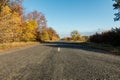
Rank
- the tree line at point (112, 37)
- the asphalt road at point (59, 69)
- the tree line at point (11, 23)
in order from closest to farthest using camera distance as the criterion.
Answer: the asphalt road at point (59, 69)
the tree line at point (11, 23)
the tree line at point (112, 37)

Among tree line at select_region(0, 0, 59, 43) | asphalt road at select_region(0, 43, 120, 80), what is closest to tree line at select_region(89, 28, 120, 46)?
tree line at select_region(0, 0, 59, 43)

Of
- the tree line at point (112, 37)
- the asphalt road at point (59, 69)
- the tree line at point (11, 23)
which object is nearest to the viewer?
the asphalt road at point (59, 69)

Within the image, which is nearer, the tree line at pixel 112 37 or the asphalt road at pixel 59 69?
the asphalt road at pixel 59 69

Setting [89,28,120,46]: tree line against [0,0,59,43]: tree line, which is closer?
[0,0,59,43]: tree line

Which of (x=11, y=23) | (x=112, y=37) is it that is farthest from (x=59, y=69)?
(x=112, y=37)

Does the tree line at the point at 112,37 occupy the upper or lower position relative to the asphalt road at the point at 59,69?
upper

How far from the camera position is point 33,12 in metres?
66.1

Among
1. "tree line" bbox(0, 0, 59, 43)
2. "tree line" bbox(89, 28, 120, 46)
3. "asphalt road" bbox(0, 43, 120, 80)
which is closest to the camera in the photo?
"asphalt road" bbox(0, 43, 120, 80)

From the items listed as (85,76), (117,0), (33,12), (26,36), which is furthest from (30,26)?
(85,76)

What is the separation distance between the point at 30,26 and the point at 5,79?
149 feet

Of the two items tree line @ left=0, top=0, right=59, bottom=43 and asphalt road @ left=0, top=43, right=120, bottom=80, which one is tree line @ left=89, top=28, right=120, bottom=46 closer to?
tree line @ left=0, top=0, right=59, bottom=43

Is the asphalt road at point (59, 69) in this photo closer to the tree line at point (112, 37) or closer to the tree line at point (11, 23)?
the tree line at point (11, 23)

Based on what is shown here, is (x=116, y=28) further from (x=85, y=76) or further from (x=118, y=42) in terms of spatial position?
(x=85, y=76)

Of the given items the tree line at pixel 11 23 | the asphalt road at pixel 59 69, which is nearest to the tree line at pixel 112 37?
the tree line at pixel 11 23
